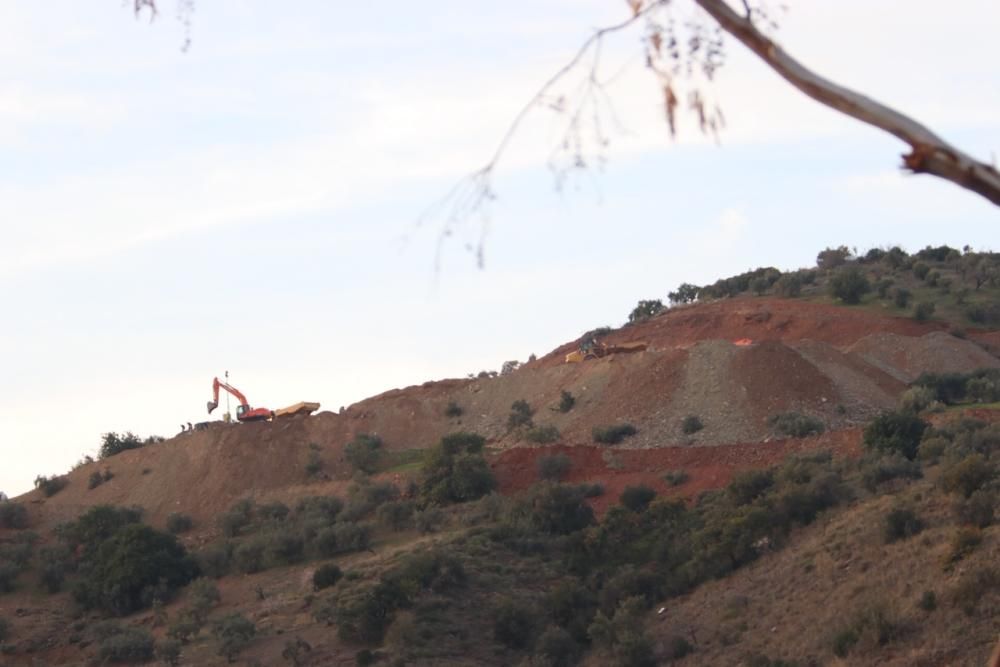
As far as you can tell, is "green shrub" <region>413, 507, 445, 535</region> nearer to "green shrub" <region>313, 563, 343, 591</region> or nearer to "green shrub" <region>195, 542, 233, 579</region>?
"green shrub" <region>313, 563, 343, 591</region>

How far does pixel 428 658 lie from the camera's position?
34.4 m

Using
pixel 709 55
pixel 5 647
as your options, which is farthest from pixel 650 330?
pixel 709 55

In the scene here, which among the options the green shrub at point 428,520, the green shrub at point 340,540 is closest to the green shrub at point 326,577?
the green shrub at point 340,540

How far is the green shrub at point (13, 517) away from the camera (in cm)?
5619

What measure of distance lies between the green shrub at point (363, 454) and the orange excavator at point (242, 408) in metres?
8.66

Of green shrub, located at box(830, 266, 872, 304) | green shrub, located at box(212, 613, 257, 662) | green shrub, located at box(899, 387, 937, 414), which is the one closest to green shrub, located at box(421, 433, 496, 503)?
green shrub, located at box(212, 613, 257, 662)

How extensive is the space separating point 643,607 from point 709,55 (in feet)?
99.7

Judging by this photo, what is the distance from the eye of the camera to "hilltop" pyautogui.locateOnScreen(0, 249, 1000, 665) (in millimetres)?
33438

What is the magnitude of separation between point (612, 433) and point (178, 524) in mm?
15844

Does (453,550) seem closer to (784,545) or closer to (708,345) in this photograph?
(784,545)

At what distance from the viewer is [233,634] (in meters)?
36.1

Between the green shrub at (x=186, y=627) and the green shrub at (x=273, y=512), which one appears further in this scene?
the green shrub at (x=273, y=512)

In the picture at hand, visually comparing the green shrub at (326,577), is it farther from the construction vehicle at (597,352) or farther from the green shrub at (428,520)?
the construction vehicle at (597,352)

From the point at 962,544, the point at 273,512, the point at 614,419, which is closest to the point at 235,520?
the point at 273,512
